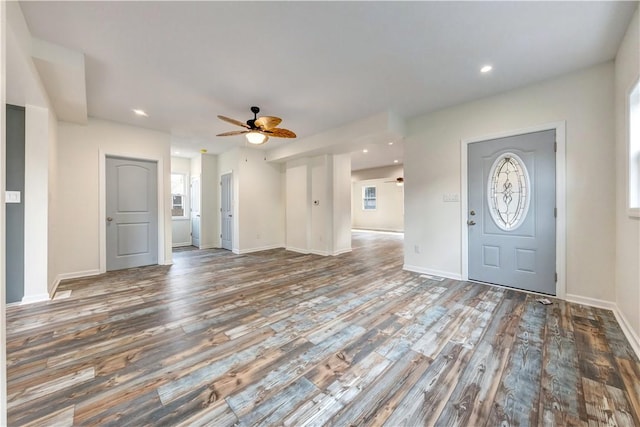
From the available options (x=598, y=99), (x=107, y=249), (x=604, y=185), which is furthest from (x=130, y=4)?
(x=604, y=185)

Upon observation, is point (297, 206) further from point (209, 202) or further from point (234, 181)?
point (209, 202)

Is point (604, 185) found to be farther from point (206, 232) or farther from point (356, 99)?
point (206, 232)

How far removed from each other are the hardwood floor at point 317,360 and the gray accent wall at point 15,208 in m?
0.37

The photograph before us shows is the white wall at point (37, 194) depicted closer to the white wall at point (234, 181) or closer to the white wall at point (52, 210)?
the white wall at point (52, 210)

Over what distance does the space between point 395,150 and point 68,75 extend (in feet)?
22.3

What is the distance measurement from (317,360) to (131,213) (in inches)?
180

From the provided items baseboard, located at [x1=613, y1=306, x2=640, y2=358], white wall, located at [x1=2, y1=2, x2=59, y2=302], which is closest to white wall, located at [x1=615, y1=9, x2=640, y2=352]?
baseboard, located at [x1=613, y1=306, x2=640, y2=358]

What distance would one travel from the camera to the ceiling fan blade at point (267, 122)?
3.31 meters

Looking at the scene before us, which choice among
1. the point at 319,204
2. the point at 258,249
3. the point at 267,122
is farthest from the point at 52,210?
the point at 319,204

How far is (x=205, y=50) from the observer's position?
2.38 metres

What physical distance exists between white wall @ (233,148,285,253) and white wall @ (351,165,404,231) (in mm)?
5455

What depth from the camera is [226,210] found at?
6566mm

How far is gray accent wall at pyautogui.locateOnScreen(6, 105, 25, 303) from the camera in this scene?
9.20 feet

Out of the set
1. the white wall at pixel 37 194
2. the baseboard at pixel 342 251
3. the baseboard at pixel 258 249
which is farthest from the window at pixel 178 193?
the baseboard at pixel 342 251
